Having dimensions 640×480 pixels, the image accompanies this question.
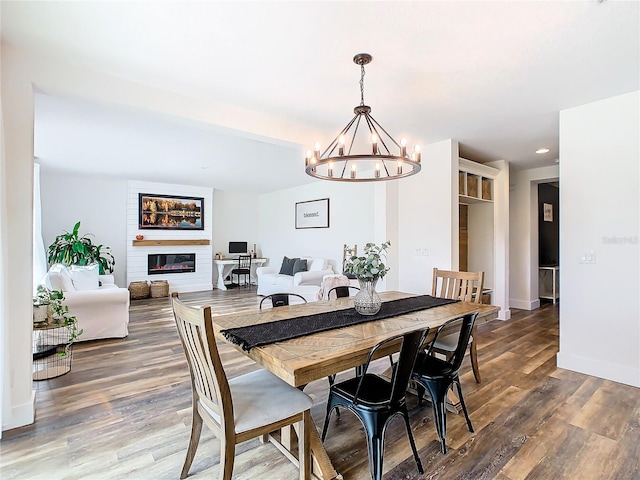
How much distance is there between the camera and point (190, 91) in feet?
9.34

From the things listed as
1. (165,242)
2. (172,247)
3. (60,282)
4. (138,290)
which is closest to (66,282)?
(60,282)

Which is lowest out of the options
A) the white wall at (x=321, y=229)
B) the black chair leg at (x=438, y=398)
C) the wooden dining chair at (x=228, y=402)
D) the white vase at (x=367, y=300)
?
the black chair leg at (x=438, y=398)

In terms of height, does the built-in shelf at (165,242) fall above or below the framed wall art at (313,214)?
below

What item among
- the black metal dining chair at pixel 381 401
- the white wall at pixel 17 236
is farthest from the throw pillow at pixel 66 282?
the black metal dining chair at pixel 381 401

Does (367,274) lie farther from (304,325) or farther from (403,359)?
(403,359)

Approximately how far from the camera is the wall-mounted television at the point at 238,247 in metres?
8.97

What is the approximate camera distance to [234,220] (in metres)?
9.17

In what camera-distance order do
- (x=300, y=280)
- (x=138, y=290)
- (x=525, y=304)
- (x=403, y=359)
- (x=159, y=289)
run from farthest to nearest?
(x=159, y=289), (x=138, y=290), (x=300, y=280), (x=525, y=304), (x=403, y=359)

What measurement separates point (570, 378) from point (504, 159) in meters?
3.33

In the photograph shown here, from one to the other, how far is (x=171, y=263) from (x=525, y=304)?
747 cm

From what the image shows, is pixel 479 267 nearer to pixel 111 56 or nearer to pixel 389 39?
pixel 389 39

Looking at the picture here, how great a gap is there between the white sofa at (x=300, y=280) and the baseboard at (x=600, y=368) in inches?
135

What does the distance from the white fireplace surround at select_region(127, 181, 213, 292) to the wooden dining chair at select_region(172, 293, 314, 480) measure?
6575 mm

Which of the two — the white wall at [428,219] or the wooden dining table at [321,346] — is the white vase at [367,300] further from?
the white wall at [428,219]
